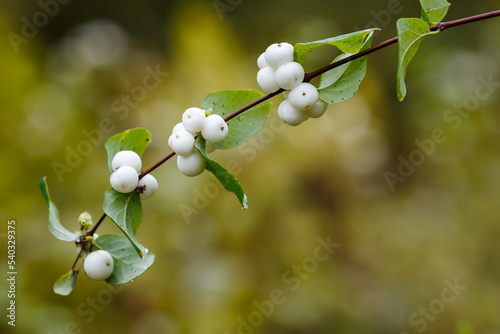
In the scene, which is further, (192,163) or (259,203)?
(259,203)

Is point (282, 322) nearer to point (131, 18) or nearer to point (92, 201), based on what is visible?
point (92, 201)

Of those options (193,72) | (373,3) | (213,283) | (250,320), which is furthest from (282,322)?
(373,3)

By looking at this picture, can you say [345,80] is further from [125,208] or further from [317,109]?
[125,208]

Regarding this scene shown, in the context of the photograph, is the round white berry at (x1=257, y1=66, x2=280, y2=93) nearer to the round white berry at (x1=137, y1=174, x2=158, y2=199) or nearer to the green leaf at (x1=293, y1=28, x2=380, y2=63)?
the green leaf at (x1=293, y1=28, x2=380, y2=63)

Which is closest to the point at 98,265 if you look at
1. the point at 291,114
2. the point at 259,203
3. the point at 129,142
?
the point at 129,142

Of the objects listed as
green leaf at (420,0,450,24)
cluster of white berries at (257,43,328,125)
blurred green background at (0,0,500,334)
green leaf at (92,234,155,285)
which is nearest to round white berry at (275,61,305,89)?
A: cluster of white berries at (257,43,328,125)

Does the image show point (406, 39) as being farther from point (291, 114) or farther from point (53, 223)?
point (53, 223)

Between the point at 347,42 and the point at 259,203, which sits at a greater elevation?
the point at 347,42
